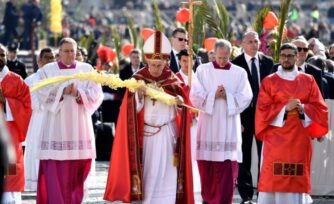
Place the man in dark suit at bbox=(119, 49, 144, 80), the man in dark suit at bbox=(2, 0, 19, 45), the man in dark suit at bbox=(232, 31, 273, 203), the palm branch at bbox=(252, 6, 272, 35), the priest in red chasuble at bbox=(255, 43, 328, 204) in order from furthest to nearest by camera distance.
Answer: the man in dark suit at bbox=(2, 0, 19, 45) < the man in dark suit at bbox=(119, 49, 144, 80) < the palm branch at bbox=(252, 6, 272, 35) < the man in dark suit at bbox=(232, 31, 273, 203) < the priest in red chasuble at bbox=(255, 43, 328, 204)

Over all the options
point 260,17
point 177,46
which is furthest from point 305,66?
point 260,17

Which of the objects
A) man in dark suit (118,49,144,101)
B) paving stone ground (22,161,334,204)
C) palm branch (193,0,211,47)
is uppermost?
palm branch (193,0,211,47)

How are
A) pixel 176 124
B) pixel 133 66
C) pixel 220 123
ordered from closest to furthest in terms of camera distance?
pixel 176 124 < pixel 220 123 < pixel 133 66

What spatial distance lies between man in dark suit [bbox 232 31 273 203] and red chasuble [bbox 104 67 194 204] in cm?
215

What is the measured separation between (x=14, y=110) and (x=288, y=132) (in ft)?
9.26

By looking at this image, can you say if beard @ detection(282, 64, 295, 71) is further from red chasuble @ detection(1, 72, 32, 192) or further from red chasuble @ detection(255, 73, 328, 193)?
red chasuble @ detection(1, 72, 32, 192)

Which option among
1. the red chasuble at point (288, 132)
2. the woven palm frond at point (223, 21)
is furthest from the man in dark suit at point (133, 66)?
the red chasuble at point (288, 132)

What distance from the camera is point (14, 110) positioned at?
14.0 m

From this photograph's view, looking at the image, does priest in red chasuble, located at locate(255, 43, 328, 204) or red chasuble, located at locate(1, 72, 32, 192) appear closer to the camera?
red chasuble, located at locate(1, 72, 32, 192)

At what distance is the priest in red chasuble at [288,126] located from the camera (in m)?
14.2

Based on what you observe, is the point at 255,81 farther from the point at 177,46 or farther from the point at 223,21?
the point at 223,21

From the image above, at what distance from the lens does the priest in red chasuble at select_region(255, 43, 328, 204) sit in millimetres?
14180

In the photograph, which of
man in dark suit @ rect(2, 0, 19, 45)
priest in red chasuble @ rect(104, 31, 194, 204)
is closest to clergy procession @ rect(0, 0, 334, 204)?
priest in red chasuble @ rect(104, 31, 194, 204)

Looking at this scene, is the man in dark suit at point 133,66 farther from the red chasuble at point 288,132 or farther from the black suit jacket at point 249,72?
the red chasuble at point 288,132
